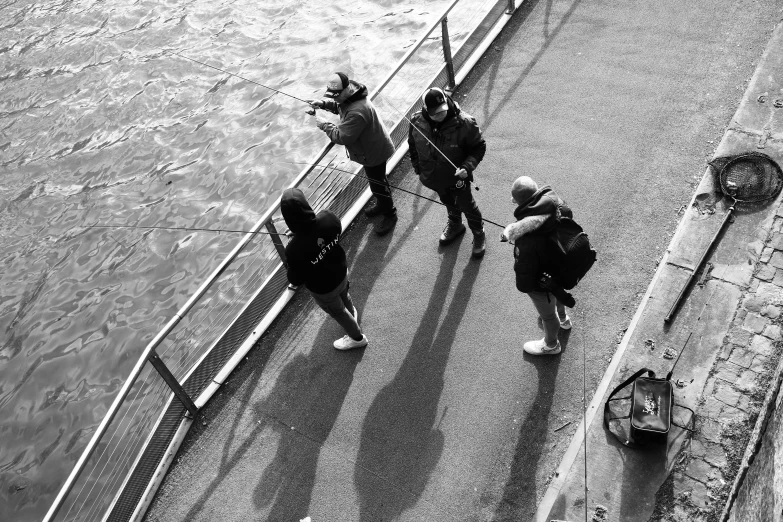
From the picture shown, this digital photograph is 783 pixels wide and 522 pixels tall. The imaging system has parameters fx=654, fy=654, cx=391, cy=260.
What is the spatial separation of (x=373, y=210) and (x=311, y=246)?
96.3 inches

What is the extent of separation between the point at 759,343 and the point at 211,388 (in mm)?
5691

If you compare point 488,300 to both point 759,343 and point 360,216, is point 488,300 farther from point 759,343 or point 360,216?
point 759,343

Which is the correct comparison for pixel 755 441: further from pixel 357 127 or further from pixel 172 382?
pixel 172 382

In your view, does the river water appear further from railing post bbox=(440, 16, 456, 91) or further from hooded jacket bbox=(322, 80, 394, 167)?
hooded jacket bbox=(322, 80, 394, 167)

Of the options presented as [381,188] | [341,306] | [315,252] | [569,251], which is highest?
[569,251]

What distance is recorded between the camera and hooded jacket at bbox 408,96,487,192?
22.1ft

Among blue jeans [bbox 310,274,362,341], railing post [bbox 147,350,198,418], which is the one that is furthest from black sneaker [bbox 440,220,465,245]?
railing post [bbox 147,350,198,418]

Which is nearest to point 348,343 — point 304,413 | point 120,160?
point 304,413

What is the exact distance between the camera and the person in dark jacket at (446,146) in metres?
6.61

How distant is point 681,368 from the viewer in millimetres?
6363

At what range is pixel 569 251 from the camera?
565cm

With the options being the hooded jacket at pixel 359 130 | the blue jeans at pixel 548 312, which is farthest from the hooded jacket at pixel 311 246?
the blue jeans at pixel 548 312

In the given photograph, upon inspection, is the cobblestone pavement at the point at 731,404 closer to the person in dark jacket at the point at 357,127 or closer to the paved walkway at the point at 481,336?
the paved walkway at the point at 481,336

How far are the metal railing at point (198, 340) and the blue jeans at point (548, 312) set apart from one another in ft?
9.79
